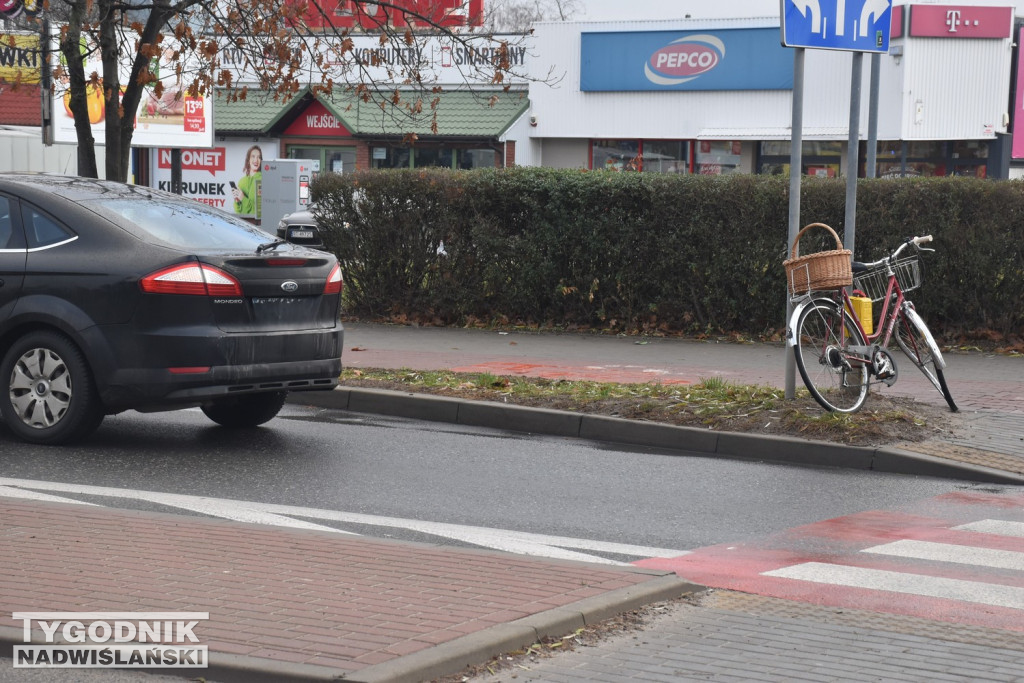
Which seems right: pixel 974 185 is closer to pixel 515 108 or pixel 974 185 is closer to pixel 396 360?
pixel 396 360

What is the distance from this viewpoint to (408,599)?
522 centimetres

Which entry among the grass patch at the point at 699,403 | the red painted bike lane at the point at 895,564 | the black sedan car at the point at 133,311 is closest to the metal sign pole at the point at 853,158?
the grass patch at the point at 699,403

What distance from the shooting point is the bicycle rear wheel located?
1011cm

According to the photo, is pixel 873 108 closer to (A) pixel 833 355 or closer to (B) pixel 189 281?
(A) pixel 833 355

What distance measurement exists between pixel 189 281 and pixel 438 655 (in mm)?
4449

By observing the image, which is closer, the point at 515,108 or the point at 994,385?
the point at 994,385

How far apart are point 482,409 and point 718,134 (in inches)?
1046

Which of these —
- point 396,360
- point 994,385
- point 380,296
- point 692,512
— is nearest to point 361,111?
point 380,296

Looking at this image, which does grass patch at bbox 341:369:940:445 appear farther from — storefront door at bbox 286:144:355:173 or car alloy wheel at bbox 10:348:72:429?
storefront door at bbox 286:144:355:173

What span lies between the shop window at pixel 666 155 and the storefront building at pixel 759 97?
1.5 inches

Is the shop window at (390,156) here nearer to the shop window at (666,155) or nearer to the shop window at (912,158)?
the shop window at (666,155)

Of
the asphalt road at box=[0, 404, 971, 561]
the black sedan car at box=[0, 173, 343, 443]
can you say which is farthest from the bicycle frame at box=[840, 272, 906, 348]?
the black sedan car at box=[0, 173, 343, 443]

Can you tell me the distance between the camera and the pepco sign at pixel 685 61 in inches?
1373

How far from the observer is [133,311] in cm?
836
